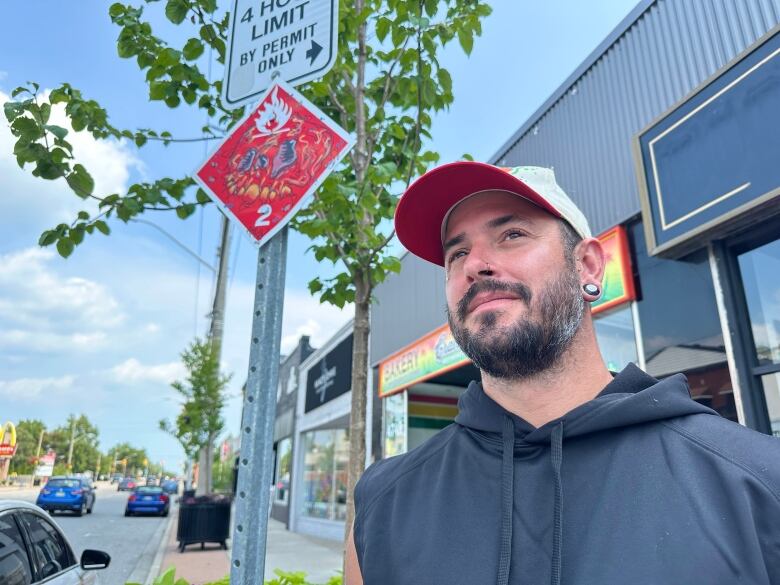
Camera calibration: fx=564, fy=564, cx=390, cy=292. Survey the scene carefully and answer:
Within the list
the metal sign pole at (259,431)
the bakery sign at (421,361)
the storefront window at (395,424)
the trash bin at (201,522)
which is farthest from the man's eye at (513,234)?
the trash bin at (201,522)

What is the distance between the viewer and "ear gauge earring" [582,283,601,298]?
1.51 meters

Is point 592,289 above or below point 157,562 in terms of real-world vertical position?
above

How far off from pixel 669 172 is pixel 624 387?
5.11m

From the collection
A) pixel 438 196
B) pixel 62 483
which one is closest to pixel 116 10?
pixel 438 196

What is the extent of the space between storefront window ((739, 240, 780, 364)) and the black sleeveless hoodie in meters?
4.76

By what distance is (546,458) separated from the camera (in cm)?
131

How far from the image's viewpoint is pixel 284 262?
78.7 inches

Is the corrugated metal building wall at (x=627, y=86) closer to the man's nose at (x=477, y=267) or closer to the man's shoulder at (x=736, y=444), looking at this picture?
the man's nose at (x=477, y=267)

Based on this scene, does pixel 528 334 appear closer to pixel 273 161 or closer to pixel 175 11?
pixel 273 161

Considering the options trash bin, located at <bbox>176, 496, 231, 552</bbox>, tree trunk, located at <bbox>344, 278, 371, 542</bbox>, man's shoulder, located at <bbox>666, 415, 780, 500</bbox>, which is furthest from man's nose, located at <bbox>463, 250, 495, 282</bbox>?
trash bin, located at <bbox>176, 496, 231, 552</bbox>

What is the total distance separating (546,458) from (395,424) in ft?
38.6

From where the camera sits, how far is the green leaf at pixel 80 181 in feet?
9.56

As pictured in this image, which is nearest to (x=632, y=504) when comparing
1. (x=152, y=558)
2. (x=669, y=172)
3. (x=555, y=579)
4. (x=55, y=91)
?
(x=555, y=579)

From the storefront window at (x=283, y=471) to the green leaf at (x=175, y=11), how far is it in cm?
2029
